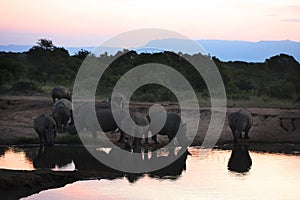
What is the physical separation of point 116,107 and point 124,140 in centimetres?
167

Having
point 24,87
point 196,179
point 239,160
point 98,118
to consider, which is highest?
point 24,87

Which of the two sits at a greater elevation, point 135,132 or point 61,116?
point 61,116

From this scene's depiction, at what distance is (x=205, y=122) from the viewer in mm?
24078

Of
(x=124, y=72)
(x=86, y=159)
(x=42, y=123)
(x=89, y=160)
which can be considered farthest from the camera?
(x=124, y=72)

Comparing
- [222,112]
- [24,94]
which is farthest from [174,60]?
[222,112]

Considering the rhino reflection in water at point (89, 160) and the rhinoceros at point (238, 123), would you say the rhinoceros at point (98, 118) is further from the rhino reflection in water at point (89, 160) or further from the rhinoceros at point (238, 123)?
the rhinoceros at point (238, 123)

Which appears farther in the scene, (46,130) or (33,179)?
(46,130)

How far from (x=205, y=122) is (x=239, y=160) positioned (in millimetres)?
6960

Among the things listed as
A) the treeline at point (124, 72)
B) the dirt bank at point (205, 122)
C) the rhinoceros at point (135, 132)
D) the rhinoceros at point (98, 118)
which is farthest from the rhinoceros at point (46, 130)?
the treeline at point (124, 72)

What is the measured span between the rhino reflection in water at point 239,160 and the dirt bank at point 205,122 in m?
1.64

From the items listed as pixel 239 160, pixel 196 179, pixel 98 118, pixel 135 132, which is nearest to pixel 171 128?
pixel 135 132

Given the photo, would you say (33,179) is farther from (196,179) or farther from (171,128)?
(171,128)

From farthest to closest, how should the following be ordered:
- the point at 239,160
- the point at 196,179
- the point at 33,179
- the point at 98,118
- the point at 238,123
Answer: the point at 238,123 < the point at 98,118 < the point at 239,160 < the point at 196,179 < the point at 33,179

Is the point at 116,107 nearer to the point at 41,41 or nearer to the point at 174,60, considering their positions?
the point at 174,60
